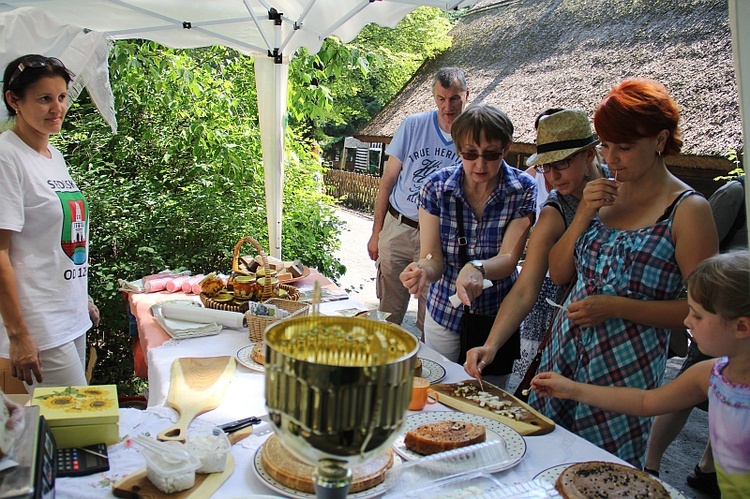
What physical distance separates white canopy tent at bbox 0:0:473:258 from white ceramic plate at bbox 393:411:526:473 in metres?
2.85

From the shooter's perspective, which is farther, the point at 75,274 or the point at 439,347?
the point at 439,347

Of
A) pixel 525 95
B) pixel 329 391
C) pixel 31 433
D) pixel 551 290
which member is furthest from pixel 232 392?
pixel 525 95

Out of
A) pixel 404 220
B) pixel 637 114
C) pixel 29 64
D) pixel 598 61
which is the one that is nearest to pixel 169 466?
pixel 637 114

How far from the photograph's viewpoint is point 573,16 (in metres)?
12.0

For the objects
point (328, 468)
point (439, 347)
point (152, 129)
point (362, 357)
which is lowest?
point (439, 347)

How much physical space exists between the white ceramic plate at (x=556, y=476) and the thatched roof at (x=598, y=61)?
21.5 feet

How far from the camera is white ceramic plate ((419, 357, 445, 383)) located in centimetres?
197

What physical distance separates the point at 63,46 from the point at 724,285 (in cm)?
426

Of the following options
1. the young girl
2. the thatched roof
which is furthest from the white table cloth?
the thatched roof

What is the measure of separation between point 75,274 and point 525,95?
9.71 m

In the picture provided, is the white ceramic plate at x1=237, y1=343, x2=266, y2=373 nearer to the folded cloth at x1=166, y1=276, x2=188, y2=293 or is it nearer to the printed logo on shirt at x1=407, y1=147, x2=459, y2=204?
the folded cloth at x1=166, y1=276, x2=188, y2=293

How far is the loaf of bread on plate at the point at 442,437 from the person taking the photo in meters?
1.41

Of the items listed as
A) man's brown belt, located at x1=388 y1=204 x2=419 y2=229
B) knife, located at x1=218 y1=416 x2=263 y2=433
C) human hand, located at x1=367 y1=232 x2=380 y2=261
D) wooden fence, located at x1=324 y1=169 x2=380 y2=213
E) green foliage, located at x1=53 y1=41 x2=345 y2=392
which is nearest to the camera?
knife, located at x1=218 y1=416 x2=263 y2=433

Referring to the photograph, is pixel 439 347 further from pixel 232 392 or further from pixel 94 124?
pixel 94 124
